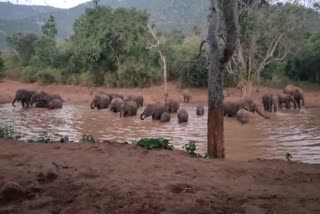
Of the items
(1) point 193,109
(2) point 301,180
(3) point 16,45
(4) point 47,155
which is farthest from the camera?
(3) point 16,45

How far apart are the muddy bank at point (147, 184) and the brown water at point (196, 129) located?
A: 4025 millimetres

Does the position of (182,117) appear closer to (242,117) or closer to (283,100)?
(242,117)

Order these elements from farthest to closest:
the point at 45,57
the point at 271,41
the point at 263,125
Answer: the point at 45,57 < the point at 271,41 < the point at 263,125

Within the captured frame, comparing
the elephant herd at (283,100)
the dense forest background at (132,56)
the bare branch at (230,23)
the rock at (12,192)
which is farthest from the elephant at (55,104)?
the rock at (12,192)

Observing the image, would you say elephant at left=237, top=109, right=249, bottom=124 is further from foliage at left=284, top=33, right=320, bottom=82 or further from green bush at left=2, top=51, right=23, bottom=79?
green bush at left=2, top=51, right=23, bottom=79

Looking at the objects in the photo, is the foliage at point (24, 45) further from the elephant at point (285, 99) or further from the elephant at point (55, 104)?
the elephant at point (285, 99)

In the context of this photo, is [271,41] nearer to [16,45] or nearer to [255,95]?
[255,95]

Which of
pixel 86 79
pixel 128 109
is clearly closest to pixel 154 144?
pixel 128 109

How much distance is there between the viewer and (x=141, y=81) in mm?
34844

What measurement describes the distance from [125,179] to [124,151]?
2.35m

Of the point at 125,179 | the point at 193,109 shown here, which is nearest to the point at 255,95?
the point at 193,109

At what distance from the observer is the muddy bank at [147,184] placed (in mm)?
5508

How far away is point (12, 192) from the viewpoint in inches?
231

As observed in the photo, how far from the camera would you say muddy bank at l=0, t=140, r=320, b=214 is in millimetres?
5508
